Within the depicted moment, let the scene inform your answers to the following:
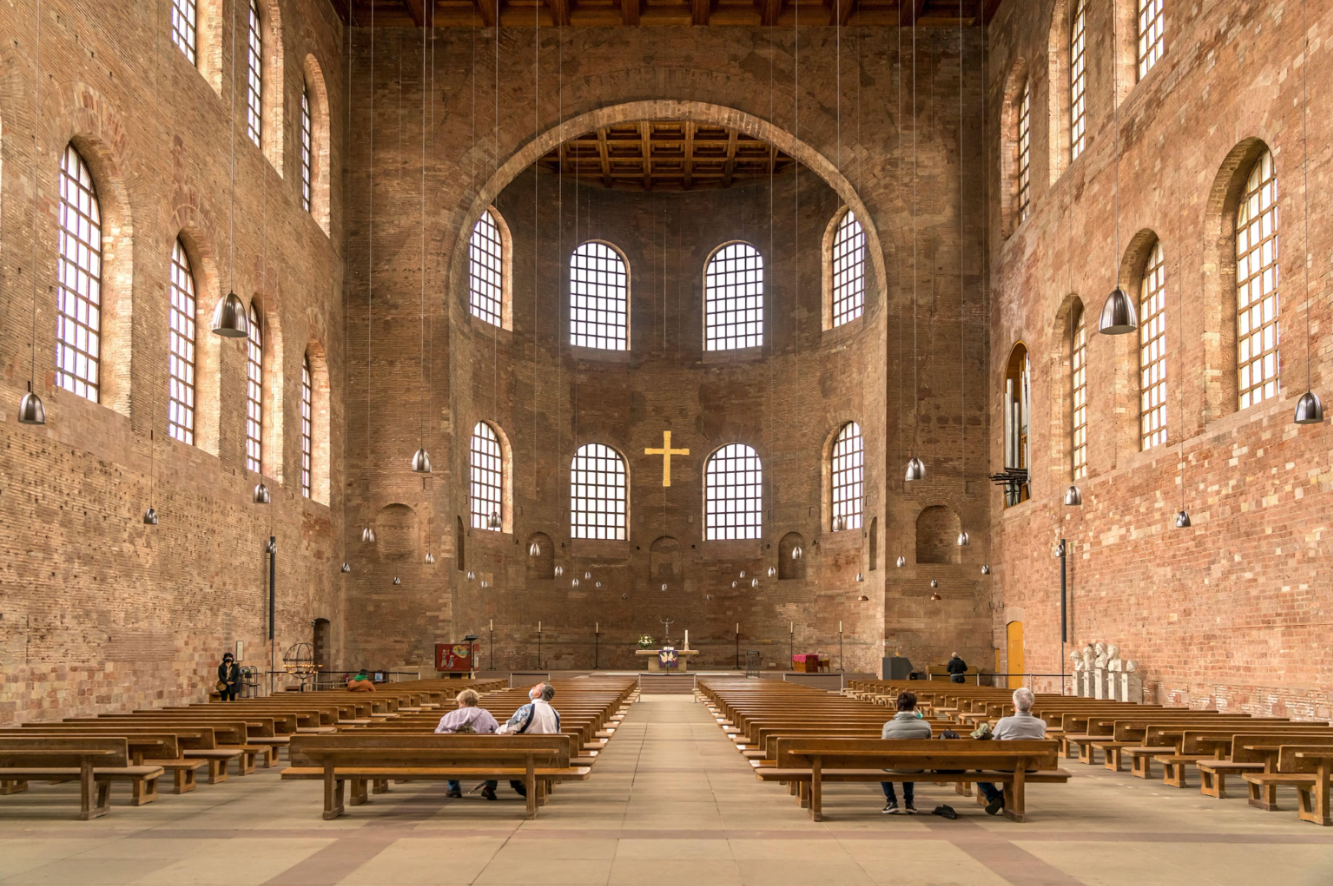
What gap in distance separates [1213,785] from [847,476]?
88.7ft

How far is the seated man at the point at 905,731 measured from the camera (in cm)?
966

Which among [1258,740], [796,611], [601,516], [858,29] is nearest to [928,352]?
[858,29]

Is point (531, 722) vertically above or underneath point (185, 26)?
underneath

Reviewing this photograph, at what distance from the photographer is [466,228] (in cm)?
3241

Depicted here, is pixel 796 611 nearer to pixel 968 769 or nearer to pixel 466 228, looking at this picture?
pixel 466 228

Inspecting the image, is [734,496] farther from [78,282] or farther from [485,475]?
[78,282]

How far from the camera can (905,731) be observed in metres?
9.98

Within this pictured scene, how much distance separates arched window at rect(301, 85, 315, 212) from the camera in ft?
94.1

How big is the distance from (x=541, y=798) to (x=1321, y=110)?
41.5 feet

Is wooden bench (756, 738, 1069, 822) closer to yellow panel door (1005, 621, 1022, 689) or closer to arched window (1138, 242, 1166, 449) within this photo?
arched window (1138, 242, 1166, 449)

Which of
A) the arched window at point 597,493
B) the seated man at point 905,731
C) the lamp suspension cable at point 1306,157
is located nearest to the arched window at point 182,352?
the seated man at point 905,731

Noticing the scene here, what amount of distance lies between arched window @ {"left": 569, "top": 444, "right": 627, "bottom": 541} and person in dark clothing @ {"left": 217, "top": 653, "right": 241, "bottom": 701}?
20036mm

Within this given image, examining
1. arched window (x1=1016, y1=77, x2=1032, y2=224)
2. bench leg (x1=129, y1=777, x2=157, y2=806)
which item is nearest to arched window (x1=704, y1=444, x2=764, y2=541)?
arched window (x1=1016, y1=77, x2=1032, y2=224)

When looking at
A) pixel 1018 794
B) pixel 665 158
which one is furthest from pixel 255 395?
pixel 1018 794
